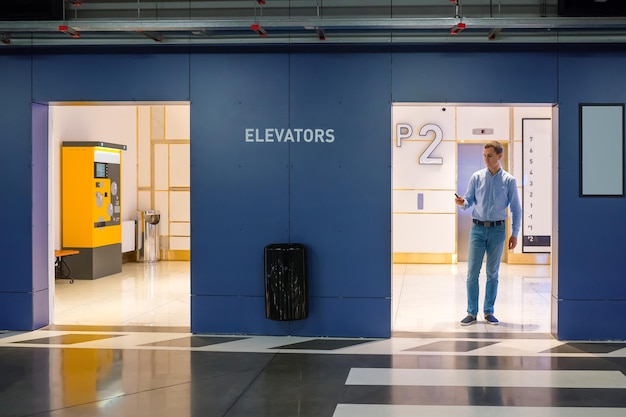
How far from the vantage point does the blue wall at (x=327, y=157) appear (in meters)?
6.66

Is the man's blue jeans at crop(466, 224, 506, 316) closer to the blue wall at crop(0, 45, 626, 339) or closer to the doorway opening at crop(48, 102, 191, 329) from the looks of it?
the blue wall at crop(0, 45, 626, 339)

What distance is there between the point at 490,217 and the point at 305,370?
9.42 ft

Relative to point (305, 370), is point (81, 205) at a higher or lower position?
higher

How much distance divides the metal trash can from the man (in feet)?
24.2

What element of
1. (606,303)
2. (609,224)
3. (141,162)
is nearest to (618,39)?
(609,224)

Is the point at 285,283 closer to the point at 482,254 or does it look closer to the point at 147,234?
the point at 482,254

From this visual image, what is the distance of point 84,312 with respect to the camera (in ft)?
26.6

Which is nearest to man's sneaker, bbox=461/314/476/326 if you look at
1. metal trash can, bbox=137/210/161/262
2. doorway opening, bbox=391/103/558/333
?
doorway opening, bbox=391/103/558/333

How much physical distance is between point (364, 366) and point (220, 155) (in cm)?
243

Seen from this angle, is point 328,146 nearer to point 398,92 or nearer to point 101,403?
point 398,92

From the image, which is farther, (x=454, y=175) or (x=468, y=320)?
(x=454, y=175)

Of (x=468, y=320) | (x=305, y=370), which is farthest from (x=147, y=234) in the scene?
(x=305, y=370)

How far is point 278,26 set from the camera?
6180mm

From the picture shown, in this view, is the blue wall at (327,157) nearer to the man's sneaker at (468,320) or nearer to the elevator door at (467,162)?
the man's sneaker at (468,320)
